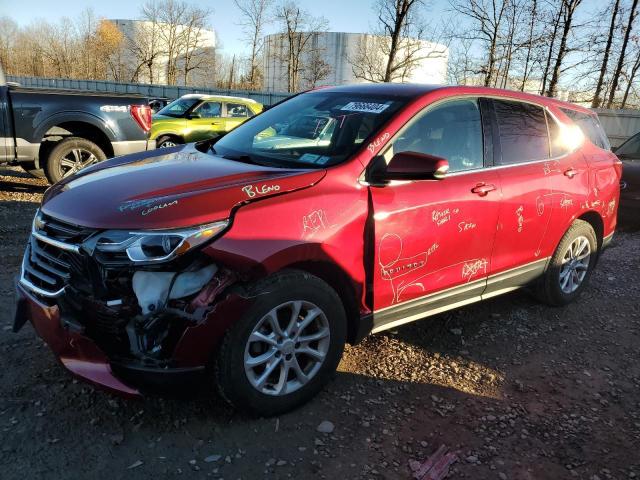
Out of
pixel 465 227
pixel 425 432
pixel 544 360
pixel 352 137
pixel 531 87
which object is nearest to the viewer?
pixel 425 432

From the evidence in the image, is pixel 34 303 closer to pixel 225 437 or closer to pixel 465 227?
pixel 225 437

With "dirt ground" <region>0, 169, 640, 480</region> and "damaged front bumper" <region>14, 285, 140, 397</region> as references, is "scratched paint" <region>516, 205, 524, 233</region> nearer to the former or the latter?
"dirt ground" <region>0, 169, 640, 480</region>

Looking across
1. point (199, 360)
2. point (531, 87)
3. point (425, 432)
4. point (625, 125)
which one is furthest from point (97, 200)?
point (531, 87)

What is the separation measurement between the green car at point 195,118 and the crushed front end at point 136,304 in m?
8.64

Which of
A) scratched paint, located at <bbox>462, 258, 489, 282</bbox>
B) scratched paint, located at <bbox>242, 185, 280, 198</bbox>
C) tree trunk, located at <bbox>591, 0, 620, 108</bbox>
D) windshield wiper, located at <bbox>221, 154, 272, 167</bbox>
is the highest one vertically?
tree trunk, located at <bbox>591, 0, 620, 108</bbox>

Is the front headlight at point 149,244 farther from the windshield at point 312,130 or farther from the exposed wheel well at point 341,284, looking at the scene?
the windshield at point 312,130

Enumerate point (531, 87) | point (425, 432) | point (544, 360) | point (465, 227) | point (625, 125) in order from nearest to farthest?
1. point (425, 432)
2. point (465, 227)
3. point (544, 360)
4. point (625, 125)
5. point (531, 87)

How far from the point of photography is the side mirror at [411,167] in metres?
2.81

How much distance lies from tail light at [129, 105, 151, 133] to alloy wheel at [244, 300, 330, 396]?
5598 millimetres

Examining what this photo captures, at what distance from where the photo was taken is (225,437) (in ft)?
8.36

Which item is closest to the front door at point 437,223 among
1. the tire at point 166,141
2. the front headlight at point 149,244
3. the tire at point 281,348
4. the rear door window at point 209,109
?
the tire at point 281,348

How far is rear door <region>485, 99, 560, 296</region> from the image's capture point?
3.62 metres

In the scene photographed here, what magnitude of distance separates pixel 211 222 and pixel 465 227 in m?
1.72

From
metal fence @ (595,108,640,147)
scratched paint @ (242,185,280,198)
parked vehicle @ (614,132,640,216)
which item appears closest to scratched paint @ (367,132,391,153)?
scratched paint @ (242,185,280,198)
